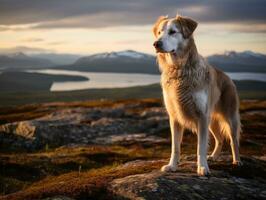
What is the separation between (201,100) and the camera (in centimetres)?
1230

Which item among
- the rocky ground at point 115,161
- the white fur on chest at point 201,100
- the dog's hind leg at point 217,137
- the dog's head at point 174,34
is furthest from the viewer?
the dog's hind leg at point 217,137

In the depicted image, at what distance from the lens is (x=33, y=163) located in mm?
22438

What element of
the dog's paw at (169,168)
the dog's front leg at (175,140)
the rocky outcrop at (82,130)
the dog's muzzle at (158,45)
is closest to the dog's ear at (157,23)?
the dog's muzzle at (158,45)

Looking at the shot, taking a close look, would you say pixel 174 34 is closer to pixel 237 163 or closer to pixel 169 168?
pixel 169 168

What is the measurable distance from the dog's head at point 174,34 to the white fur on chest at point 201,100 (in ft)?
4.76

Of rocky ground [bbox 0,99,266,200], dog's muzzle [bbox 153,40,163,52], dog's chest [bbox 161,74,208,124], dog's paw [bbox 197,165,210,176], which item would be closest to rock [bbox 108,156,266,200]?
rocky ground [bbox 0,99,266,200]

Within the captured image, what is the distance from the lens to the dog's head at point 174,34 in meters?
11.8

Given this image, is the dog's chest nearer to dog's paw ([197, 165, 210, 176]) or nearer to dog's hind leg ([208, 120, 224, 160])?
dog's paw ([197, 165, 210, 176])

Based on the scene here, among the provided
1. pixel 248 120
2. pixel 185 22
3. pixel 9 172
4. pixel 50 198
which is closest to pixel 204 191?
pixel 50 198

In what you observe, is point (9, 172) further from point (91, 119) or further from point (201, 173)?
point (91, 119)

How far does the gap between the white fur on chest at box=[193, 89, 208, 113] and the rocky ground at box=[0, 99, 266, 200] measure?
2.02 meters

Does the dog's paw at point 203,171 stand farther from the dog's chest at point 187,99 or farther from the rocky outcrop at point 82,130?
the rocky outcrop at point 82,130

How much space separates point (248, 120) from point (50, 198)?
41.6 meters

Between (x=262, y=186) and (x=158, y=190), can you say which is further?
(x=262, y=186)
